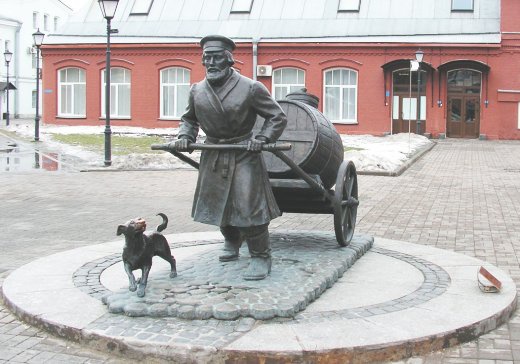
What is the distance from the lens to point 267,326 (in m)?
4.93

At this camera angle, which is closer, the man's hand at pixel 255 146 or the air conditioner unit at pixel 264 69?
the man's hand at pixel 255 146

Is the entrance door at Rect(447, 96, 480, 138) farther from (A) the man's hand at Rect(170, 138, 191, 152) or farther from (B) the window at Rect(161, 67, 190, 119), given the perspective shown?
(A) the man's hand at Rect(170, 138, 191, 152)

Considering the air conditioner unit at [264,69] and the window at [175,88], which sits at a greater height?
the air conditioner unit at [264,69]

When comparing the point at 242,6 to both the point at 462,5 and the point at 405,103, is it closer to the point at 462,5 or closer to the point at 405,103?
the point at 405,103

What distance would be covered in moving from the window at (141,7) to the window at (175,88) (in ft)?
14.1

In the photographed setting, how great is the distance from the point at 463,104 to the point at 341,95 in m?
6.03

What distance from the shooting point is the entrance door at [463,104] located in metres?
35.0

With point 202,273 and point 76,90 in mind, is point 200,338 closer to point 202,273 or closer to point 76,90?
point 202,273

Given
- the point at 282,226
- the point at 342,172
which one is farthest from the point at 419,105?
the point at 342,172

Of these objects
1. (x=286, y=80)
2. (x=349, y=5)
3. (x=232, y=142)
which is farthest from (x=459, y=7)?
(x=232, y=142)

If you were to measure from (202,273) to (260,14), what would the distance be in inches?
1340

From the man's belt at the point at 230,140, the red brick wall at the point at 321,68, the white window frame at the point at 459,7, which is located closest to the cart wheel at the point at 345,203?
the man's belt at the point at 230,140

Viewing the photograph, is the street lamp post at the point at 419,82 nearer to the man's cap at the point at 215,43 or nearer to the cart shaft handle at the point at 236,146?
the man's cap at the point at 215,43

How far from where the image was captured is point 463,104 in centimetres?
3522
